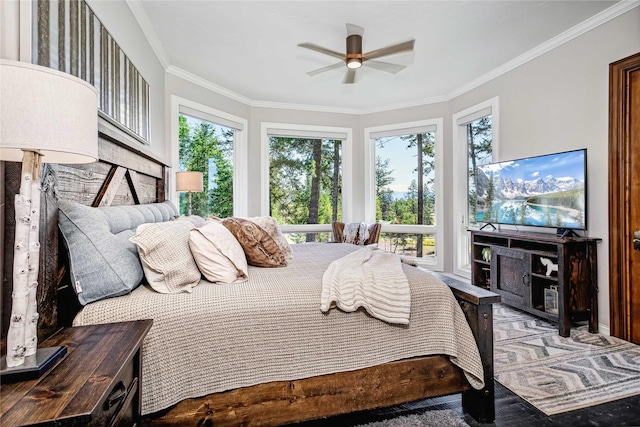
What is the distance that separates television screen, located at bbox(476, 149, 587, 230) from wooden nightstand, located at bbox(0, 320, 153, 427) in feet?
11.0

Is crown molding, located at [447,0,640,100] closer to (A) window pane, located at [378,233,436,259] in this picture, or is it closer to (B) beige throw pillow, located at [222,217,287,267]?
(A) window pane, located at [378,233,436,259]

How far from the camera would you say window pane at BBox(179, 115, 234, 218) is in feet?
12.9

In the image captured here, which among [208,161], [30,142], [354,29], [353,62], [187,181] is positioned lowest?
[30,142]

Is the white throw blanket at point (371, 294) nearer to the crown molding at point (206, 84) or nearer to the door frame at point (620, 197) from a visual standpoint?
the door frame at point (620, 197)

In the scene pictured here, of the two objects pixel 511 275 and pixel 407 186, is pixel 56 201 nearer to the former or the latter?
pixel 511 275

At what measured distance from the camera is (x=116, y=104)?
211 centimetres

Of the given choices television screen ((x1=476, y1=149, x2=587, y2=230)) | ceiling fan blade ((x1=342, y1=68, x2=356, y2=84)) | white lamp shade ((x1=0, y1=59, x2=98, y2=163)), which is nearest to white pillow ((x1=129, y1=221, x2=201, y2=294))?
white lamp shade ((x1=0, y1=59, x2=98, y2=163))

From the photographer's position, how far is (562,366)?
216 cm

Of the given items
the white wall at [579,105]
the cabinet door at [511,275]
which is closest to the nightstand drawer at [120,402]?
Answer: the cabinet door at [511,275]

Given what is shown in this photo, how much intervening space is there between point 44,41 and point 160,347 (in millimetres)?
1392

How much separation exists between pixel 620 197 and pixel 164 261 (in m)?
3.37

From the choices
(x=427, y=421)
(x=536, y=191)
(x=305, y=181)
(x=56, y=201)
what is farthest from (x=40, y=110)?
(x=305, y=181)

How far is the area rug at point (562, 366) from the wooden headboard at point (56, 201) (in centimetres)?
240

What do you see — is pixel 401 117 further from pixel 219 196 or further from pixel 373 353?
pixel 373 353
